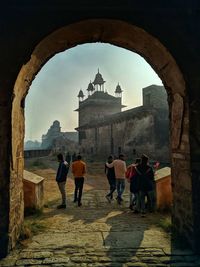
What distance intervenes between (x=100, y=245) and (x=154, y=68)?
379 centimetres

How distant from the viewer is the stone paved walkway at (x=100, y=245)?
4.17 meters

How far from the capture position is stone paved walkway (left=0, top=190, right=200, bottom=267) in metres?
4.17

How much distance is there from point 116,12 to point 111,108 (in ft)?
151

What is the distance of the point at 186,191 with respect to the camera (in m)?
4.85

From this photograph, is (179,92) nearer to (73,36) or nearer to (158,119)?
(73,36)

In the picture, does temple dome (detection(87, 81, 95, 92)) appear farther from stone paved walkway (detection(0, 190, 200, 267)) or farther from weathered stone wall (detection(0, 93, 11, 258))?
weathered stone wall (detection(0, 93, 11, 258))

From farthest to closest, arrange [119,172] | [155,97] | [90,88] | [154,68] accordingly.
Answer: [90,88] < [155,97] < [119,172] < [154,68]

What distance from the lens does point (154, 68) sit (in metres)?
5.92

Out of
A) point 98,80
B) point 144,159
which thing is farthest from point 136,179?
point 98,80

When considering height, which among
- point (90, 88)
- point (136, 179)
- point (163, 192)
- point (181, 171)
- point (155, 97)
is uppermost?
point (90, 88)

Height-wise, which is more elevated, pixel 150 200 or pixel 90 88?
pixel 90 88

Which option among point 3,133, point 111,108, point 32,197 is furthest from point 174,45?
point 111,108

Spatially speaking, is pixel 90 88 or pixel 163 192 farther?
pixel 90 88

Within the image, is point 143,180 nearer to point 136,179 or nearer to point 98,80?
point 136,179
